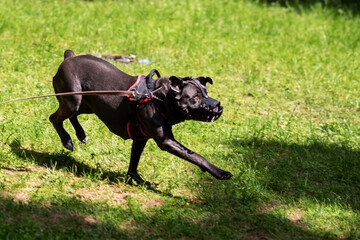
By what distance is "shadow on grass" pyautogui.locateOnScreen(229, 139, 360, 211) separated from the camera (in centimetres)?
645

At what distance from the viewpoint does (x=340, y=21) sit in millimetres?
12992

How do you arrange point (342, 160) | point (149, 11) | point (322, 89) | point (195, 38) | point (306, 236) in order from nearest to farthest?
point (306, 236), point (342, 160), point (322, 89), point (195, 38), point (149, 11)

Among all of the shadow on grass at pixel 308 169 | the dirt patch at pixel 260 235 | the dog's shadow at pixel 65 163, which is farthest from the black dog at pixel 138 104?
the shadow on grass at pixel 308 169

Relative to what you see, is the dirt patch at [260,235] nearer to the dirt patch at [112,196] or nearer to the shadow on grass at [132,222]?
the shadow on grass at [132,222]

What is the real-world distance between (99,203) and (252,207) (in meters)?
1.45

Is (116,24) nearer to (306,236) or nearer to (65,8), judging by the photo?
(65,8)

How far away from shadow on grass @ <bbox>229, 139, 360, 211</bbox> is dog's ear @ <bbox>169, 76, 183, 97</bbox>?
5.04 feet

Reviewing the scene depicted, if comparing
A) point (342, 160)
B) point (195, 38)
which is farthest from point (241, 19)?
point (342, 160)

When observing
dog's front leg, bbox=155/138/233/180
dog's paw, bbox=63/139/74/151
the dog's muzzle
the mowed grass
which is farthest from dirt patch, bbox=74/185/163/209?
the dog's muzzle

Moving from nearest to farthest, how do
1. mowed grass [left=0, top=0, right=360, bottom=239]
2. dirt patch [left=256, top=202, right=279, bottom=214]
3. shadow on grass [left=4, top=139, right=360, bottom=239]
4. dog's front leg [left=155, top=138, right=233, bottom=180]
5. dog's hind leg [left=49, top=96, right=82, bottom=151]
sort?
1. shadow on grass [left=4, top=139, right=360, bottom=239]
2. mowed grass [left=0, top=0, right=360, bottom=239]
3. dog's front leg [left=155, top=138, right=233, bottom=180]
4. dirt patch [left=256, top=202, right=279, bottom=214]
5. dog's hind leg [left=49, top=96, right=82, bottom=151]

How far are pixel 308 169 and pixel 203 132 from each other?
1418mm

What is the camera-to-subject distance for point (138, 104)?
5.75m

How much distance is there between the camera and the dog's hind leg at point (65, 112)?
6.07 metres

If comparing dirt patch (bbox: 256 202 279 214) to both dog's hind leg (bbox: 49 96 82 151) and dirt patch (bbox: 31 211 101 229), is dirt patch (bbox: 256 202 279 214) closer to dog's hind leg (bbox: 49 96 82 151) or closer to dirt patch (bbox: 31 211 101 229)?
dirt patch (bbox: 31 211 101 229)
